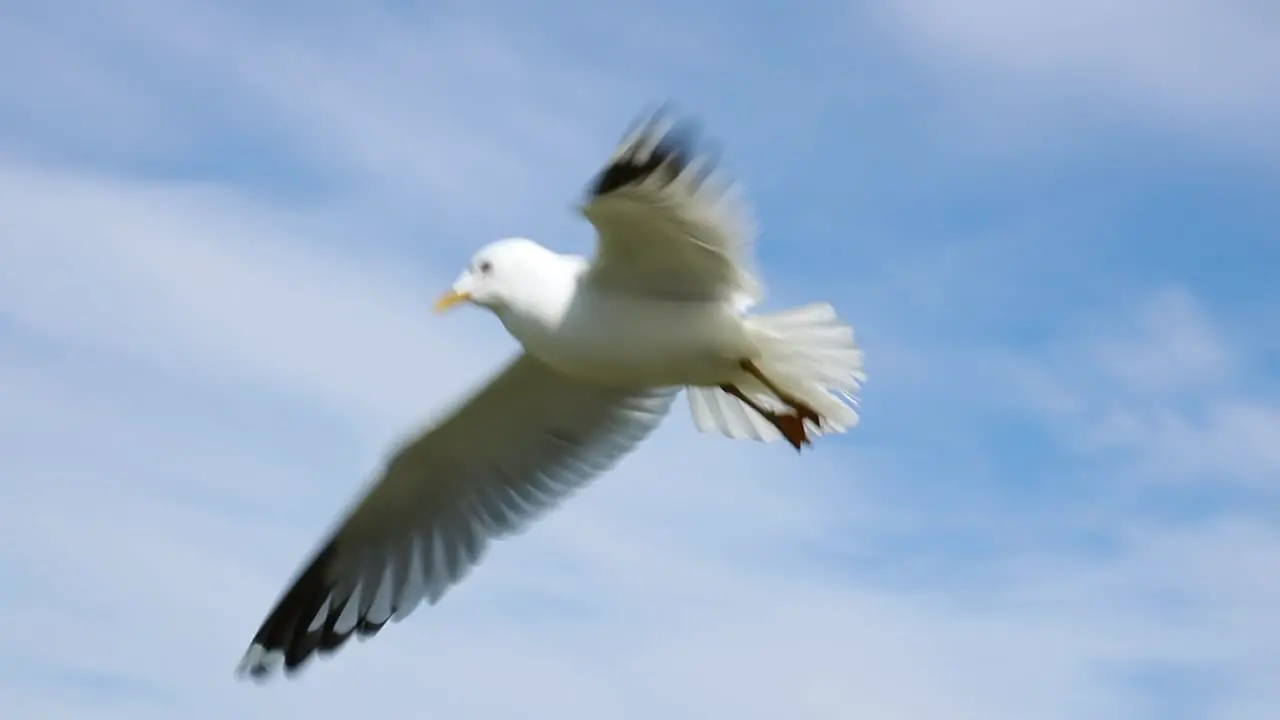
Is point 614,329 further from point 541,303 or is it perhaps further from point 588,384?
point 588,384

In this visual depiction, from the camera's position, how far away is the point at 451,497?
767cm

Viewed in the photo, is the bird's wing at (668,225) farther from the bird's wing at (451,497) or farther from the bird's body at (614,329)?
the bird's wing at (451,497)

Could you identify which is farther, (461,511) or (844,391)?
(461,511)

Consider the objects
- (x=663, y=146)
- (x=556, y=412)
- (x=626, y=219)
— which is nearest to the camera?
(x=663, y=146)

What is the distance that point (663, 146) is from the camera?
5508 mm

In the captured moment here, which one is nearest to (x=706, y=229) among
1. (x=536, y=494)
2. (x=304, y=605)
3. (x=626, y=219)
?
(x=626, y=219)

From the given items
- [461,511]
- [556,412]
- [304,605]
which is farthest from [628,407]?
[304,605]

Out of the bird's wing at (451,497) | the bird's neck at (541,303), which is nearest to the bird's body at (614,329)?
the bird's neck at (541,303)

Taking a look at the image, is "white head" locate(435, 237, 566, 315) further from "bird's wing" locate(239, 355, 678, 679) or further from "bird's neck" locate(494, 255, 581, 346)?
"bird's wing" locate(239, 355, 678, 679)

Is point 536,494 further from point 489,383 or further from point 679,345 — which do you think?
point 679,345

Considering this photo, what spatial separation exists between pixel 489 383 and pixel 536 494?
0.66 meters

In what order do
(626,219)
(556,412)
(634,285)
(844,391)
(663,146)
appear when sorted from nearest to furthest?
(663,146), (626,219), (634,285), (844,391), (556,412)

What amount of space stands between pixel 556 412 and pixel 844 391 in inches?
46.2

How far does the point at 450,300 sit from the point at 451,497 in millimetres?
1348
